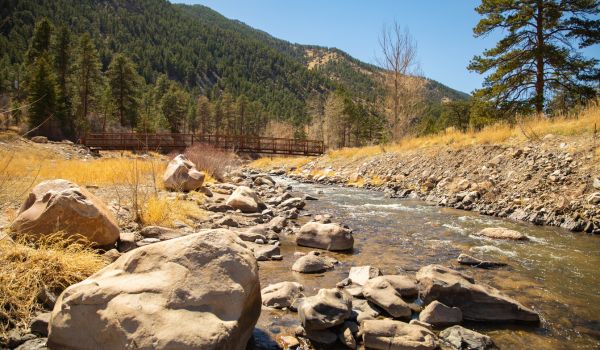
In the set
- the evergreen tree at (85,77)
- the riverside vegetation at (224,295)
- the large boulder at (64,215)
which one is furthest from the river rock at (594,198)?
the evergreen tree at (85,77)

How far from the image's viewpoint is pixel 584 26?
16266 mm

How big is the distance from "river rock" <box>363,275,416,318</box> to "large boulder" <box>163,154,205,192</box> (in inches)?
318

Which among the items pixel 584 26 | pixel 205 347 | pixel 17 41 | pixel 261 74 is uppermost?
pixel 261 74

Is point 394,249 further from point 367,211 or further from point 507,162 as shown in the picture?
point 507,162

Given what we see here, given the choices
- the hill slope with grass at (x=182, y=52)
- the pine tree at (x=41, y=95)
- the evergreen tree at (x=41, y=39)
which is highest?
the hill slope with grass at (x=182, y=52)

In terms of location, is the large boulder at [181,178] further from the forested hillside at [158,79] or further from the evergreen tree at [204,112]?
the evergreen tree at [204,112]

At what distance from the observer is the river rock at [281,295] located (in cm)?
428

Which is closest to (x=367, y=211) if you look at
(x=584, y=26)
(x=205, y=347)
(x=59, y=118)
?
(x=205, y=347)

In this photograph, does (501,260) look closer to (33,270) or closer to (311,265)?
(311,265)

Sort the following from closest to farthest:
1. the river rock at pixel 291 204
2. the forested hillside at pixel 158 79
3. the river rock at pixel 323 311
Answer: the river rock at pixel 323 311 → the river rock at pixel 291 204 → the forested hillside at pixel 158 79

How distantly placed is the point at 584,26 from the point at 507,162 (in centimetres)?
918

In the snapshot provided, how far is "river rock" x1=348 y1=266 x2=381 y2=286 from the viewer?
500 cm

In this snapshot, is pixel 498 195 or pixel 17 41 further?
pixel 17 41

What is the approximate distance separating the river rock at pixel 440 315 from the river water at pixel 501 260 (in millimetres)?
189
